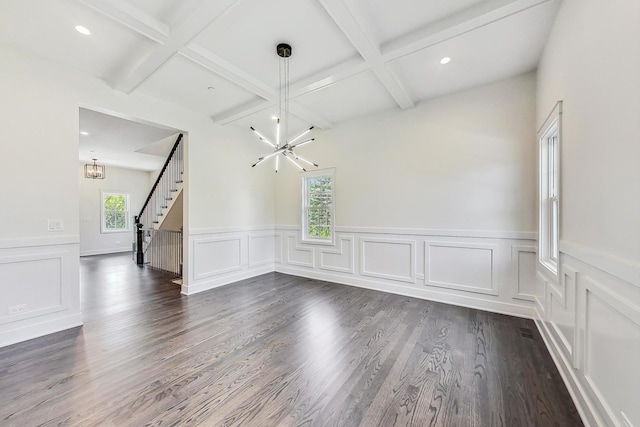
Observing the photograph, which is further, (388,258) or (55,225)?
(388,258)

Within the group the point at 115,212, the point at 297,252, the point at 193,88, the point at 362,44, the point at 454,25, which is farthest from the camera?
the point at 115,212

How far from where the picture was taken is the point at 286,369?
6.82 ft

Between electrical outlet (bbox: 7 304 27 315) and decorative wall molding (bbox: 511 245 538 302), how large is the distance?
Answer: 18.1 ft

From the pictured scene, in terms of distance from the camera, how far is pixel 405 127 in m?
3.94

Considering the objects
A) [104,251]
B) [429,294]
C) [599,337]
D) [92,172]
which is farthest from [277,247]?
[104,251]

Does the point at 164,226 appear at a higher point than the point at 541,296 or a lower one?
higher

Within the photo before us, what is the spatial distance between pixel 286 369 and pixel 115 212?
9.64m

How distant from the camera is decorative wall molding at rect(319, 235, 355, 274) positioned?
14.9 feet

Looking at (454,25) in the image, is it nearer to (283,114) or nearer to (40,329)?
(283,114)

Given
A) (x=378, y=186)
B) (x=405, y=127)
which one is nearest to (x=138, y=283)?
(x=378, y=186)

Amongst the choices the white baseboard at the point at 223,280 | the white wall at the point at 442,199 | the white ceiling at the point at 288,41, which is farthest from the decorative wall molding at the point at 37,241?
the white wall at the point at 442,199

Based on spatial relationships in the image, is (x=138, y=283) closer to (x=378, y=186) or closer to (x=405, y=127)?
(x=378, y=186)

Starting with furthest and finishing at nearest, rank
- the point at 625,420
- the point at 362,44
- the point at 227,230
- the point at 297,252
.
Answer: the point at 297,252
the point at 227,230
the point at 362,44
the point at 625,420

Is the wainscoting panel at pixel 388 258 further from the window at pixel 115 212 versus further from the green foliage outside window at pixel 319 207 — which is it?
the window at pixel 115 212
